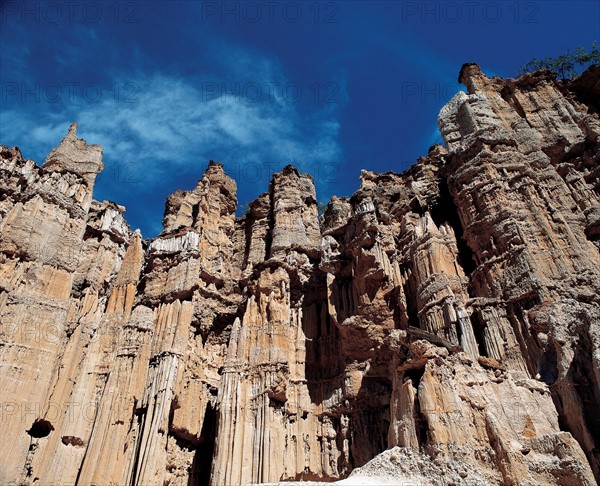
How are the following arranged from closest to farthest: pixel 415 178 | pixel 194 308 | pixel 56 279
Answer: pixel 56 279, pixel 194 308, pixel 415 178

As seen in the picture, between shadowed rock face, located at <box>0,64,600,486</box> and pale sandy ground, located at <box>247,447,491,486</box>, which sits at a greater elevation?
shadowed rock face, located at <box>0,64,600,486</box>

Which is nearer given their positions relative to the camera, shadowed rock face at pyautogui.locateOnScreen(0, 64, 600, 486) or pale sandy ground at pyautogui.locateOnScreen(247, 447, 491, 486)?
pale sandy ground at pyautogui.locateOnScreen(247, 447, 491, 486)

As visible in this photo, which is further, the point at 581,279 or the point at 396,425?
the point at 581,279

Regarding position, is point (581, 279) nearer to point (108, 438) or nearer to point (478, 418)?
point (478, 418)

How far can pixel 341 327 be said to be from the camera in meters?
21.4

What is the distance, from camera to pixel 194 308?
24562 millimetres

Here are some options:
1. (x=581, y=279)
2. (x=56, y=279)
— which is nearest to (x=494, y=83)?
(x=581, y=279)

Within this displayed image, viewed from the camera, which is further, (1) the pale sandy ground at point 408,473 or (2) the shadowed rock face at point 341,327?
(2) the shadowed rock face at point 341,327

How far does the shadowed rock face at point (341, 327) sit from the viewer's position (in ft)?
44.6

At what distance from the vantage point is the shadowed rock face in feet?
44.6

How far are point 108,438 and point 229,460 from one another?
509 cm

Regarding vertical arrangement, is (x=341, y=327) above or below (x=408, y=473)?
above

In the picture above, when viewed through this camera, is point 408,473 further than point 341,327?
No

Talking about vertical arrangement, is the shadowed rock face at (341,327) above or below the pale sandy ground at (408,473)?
above
